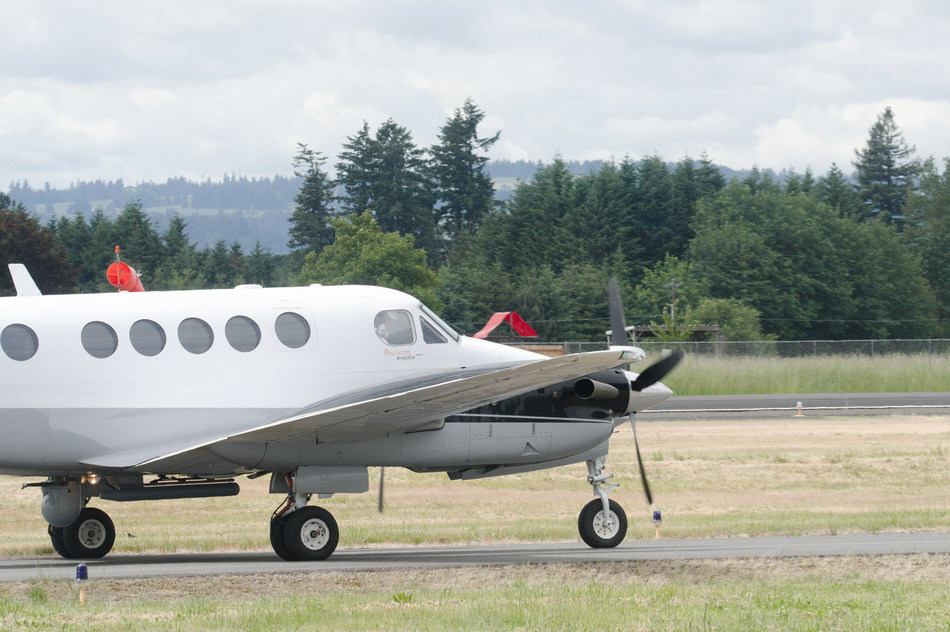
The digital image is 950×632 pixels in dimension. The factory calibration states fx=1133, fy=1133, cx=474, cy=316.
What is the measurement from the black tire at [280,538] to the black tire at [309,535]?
0.06 m

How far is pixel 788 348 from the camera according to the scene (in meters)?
63.2

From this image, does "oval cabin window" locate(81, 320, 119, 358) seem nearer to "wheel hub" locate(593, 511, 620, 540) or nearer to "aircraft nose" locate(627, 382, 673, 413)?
"wheel hub" locate(593, 511, 620, 540)

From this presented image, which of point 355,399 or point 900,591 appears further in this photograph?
point 355,399

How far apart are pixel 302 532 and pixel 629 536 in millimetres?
7375

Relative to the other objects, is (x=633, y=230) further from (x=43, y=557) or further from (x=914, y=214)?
(x=43, y=557)

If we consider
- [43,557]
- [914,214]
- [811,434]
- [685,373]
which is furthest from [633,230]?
[43,557]

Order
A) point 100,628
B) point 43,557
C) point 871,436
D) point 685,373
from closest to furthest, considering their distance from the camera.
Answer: point 100,628
point 43,557
point 871,436
point 685,373

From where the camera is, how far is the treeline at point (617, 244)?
77625 millimetres

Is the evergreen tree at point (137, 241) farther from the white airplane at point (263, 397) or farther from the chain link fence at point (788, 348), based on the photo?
the white airplane at point (263, 397)

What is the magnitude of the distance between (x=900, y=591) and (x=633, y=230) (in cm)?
8642

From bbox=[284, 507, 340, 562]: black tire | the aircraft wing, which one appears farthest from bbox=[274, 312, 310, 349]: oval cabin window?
bbox=[284, 507, 340, 562]: black tire

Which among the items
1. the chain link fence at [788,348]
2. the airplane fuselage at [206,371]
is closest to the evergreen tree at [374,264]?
the chain link fence at [788,348]

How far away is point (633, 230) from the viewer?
324 ft

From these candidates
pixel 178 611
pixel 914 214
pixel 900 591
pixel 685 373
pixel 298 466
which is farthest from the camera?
pixel 914 214
